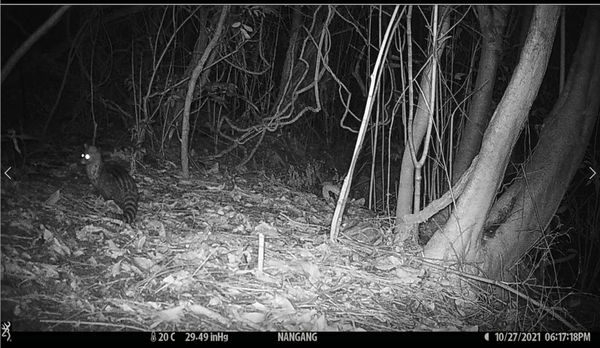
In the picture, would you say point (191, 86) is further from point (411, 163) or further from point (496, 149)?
point (496, 149)

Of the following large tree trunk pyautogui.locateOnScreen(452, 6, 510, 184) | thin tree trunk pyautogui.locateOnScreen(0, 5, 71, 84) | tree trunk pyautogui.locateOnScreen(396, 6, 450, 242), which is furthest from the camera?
large tree trunk pyautogui.locateOnScreen(452, 6, 510, 184)

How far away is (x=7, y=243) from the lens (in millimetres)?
4062

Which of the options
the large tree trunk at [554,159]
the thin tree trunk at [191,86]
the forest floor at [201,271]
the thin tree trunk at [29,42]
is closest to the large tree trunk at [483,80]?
the large tree trunk at [554,159]

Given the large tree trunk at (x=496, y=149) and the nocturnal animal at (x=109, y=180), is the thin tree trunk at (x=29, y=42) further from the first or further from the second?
the large tree trunk at (x=496, y=149)

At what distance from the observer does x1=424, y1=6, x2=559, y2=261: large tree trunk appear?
4.84 meters

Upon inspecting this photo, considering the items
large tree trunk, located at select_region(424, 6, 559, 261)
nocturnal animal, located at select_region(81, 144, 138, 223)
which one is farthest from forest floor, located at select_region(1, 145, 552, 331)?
large tree trunk, located at select_region(424, 6, 559, 261)

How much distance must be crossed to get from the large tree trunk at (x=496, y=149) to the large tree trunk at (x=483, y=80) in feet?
2.96

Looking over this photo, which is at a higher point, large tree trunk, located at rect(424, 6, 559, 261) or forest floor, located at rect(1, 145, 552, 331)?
large tree trunk, located at rect(424, 6, 559, 261)

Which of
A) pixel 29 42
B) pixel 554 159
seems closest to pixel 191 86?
pixel 29 42

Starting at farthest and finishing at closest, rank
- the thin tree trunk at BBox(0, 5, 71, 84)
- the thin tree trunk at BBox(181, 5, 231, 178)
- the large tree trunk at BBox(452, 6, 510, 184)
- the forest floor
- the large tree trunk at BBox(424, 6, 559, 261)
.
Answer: the thin tree trunk at BBox(181, 5, 231, 178)
the large tree trunk at BBox(452, 6, 510, 184)
the large tree trunk at BBox(424, 6, 559, 261)
the thin tree trunk at BBox(0, 5, 71, 84)
the forest floor

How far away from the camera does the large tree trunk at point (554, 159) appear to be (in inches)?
221

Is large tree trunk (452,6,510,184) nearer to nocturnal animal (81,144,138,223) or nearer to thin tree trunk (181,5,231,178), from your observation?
thin tree trunk (181,5,231,178)

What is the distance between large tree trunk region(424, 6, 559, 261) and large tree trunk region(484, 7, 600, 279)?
389 mm

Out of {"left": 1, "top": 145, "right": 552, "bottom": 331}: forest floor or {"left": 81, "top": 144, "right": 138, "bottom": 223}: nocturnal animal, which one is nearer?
{"left": 1, "top": 145, "right": 552, "bottom": 331}: forest floor
